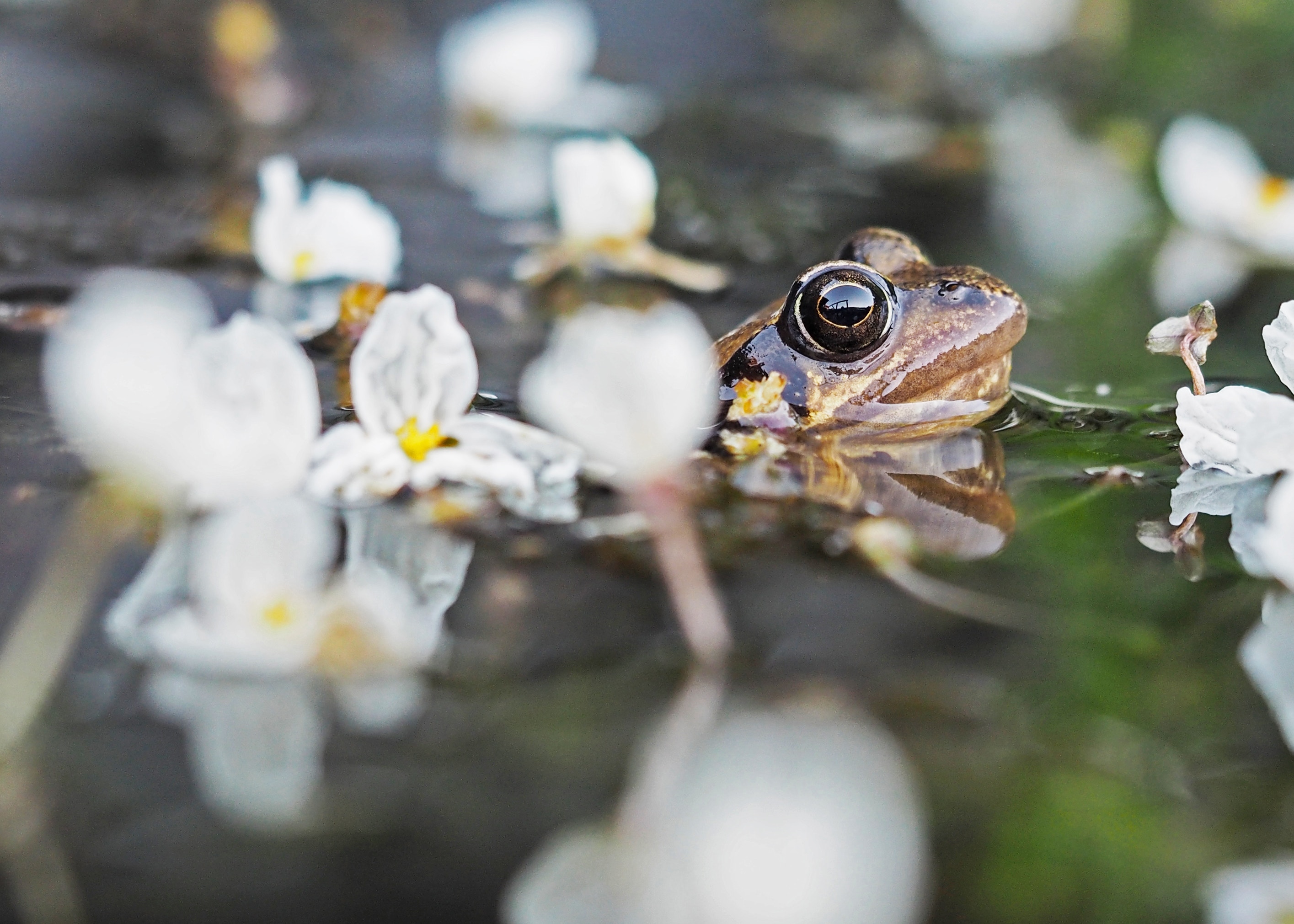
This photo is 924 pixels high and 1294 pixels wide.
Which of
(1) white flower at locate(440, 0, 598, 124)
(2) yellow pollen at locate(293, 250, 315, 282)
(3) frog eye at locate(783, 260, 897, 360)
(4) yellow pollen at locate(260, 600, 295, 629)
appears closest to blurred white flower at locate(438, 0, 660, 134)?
(1) white flower at locate(440, 0, 598, 124)

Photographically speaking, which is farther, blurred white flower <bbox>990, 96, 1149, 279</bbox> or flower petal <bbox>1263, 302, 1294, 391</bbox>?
blurred white flower <bbox>990, 96, 1149, 279</bbox>

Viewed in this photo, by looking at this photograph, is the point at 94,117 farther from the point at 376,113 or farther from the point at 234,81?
the point at 376,113

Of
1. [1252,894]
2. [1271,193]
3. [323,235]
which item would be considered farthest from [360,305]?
[1271,193]

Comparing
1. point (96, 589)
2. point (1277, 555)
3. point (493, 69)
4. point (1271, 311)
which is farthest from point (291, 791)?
point (493, 69)

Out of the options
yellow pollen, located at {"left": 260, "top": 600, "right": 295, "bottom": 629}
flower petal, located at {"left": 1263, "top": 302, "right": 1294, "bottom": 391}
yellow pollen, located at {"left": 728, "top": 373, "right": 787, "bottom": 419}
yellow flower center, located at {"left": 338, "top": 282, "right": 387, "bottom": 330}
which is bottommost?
yellow pollen, located at {"left": 260, "top": 600, "right": 295, "bottom": 629}

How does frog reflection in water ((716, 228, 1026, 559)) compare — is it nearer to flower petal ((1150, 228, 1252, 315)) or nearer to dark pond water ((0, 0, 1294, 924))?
dark pond water ((0, 0, 1294, 924))

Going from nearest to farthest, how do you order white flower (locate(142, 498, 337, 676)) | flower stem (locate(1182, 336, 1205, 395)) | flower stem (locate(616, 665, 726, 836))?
1. flower stem (locate(616, 665, 726, 836))
2. white flower (locate(142, 498, 337, 676))
3. flower stem (locate(1182, 336, 1205, 395))

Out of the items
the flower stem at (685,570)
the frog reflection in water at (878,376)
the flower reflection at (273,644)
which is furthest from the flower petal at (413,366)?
the frog reflection in water at (878,376)
